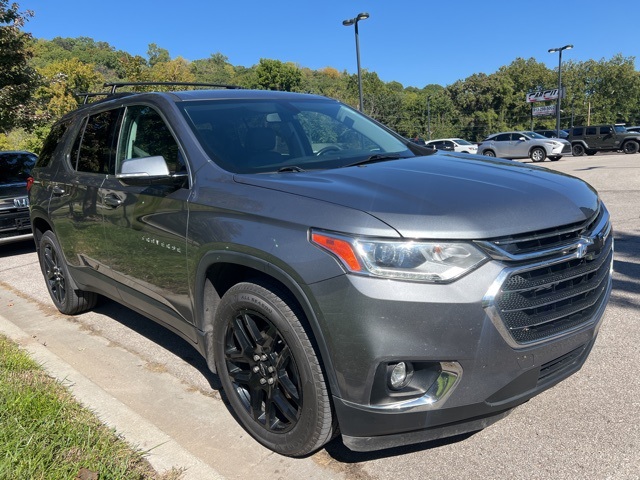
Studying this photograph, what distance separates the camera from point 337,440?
2863mm

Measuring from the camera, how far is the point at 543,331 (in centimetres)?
225

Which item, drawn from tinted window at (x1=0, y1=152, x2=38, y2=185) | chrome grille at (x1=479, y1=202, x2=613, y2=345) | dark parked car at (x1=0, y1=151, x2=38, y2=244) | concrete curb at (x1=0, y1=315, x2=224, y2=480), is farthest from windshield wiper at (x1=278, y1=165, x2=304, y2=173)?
tinted window at (x1=0, y1=152, x2=38, y2=185)

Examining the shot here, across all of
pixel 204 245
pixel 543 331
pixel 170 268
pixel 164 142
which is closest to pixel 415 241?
pixel 543 331

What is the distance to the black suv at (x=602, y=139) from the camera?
29.1 metres

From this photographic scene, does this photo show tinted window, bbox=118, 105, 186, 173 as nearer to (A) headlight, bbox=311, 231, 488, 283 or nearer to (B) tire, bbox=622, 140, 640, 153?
(A) headlight, bbox=311, 231, 488, 283

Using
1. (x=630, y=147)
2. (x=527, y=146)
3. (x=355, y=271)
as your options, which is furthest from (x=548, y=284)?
(x=630, y=147)

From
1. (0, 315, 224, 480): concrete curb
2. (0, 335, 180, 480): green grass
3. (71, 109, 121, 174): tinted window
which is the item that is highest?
(71, 109, 121, 174): tinted window

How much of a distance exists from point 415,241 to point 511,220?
43 centimetres

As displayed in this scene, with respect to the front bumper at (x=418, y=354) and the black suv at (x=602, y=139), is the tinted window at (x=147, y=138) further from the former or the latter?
the black suv at (x=602, y=139)

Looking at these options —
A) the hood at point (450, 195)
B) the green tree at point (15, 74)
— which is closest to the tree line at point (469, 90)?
the green tree at point (15, 74)

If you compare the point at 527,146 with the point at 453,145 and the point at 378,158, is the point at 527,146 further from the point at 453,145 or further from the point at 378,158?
the point at 378,158

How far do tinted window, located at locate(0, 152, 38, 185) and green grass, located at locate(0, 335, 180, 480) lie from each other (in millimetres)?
6278

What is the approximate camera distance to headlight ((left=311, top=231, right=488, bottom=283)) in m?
2.10

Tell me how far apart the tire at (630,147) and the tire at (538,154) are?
660 centimetres
